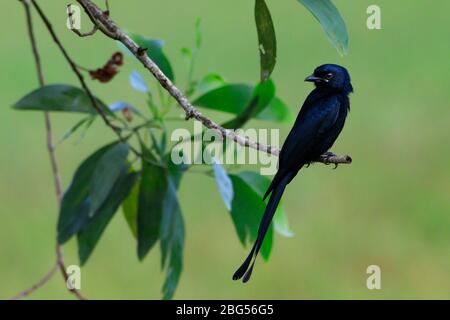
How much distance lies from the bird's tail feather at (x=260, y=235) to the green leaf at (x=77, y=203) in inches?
27.3

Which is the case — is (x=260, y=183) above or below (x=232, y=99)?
below

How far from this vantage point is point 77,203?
136cm

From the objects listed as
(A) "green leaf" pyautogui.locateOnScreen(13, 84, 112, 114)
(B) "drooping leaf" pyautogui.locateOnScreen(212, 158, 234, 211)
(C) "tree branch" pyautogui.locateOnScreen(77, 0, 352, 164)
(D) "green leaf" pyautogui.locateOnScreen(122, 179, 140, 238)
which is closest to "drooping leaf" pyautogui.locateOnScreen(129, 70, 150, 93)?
(A) "green leaf" pyautogui.locateOnScreen(13, 84, 112, 114)

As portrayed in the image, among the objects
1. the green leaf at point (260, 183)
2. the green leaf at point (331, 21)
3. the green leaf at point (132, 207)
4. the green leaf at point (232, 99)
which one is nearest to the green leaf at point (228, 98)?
the green leaf at point (232, 99)

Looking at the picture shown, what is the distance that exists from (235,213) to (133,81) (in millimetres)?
298

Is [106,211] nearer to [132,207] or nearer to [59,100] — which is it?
[132,207]

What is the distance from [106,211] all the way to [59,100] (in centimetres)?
20

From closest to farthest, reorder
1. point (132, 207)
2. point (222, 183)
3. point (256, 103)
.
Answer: point (222, 183)
point (256, 103)
point (132, 207)

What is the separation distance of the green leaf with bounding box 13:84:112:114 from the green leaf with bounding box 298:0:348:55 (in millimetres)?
664

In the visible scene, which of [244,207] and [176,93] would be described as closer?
[176,93]

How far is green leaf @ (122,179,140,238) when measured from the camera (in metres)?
1.44

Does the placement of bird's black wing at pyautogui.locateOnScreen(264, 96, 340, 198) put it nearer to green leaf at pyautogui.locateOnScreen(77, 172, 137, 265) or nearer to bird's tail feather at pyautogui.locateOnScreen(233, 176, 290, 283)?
bird's tail feather at pyautogui.locateOnScreen(233, 176, 290, 283)

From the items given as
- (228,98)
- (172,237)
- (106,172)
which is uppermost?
(228,98)

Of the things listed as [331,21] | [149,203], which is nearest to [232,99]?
[149,203]
